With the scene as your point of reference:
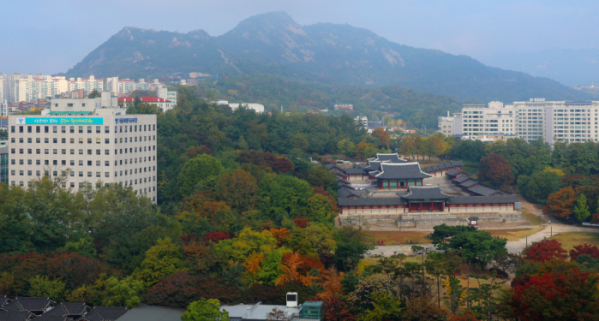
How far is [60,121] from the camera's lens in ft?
121

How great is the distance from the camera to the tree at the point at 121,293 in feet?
68.1

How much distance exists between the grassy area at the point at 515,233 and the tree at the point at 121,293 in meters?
22.2

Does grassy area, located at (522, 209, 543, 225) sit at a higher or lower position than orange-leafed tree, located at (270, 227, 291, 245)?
lower

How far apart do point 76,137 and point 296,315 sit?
23.3 metres

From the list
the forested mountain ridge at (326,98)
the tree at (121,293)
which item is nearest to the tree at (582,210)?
the tree at (121,293)

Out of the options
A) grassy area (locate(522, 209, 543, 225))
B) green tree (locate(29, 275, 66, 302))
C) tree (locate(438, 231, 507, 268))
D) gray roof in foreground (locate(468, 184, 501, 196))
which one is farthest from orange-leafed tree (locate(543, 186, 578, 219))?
green tree (locate(29, 275, 66, 302))

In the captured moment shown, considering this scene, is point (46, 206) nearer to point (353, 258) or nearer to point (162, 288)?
point (162, 288)

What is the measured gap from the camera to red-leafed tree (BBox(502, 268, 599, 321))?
16625 mm

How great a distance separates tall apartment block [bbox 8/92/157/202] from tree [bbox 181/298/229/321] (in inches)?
765

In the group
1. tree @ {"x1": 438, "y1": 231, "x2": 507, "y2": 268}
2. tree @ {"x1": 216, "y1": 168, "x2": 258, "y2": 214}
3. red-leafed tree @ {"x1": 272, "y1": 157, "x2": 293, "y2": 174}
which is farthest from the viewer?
red-leafed tree @ {"x1": 272, "y1": 157, "x2": 293, "y2": 174}

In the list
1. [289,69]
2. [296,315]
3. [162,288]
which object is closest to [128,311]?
[162,288]

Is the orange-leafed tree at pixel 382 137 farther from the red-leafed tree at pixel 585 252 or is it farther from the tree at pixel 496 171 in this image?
the red-leafed tree at pixel 585 252

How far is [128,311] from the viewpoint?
2030 cm

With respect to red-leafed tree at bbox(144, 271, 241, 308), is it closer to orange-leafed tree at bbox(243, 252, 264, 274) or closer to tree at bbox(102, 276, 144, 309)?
tree at bbox(102, 276, 144, 309)
